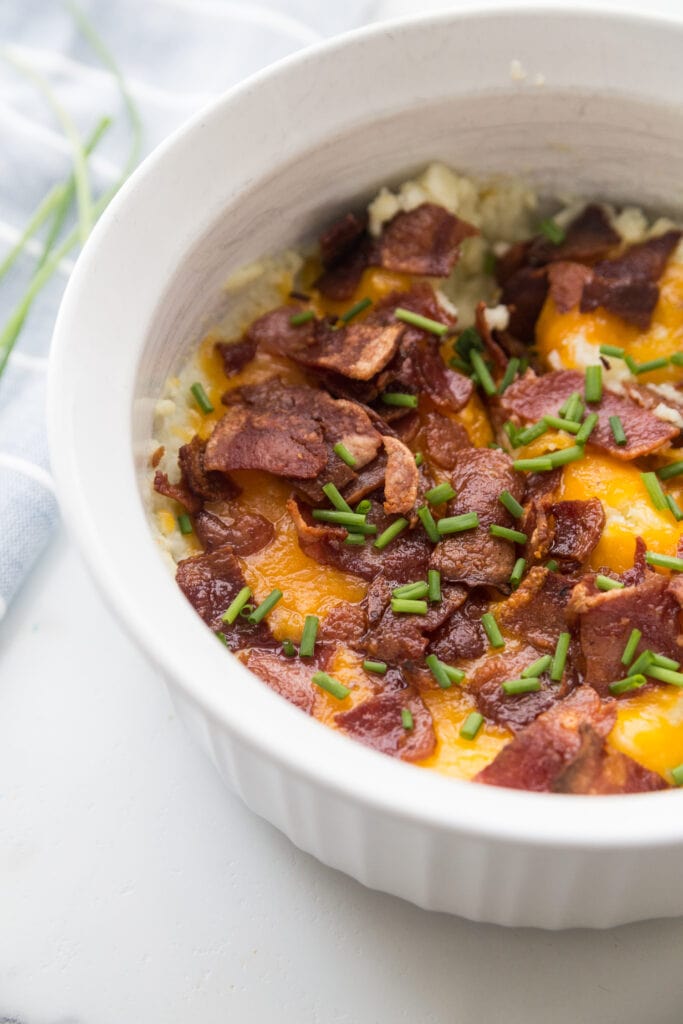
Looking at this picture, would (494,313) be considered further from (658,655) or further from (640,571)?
(658,655)

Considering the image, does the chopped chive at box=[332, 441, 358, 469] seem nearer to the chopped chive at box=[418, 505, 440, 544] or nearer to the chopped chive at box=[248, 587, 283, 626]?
the chopped chive at box=[418, 505, 440, 544]

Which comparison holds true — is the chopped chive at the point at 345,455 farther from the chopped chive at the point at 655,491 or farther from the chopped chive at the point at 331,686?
the chopped chive at the point at 655,491

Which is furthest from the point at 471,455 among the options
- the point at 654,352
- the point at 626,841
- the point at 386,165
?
the point at 626,841

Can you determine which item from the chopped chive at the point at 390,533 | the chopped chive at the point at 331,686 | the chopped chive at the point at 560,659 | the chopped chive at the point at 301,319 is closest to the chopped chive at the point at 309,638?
the chopped chive at the point at 331,686

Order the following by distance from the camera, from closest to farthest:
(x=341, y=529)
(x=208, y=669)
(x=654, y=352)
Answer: (x=208, y=669)
(x=341, y=529)
(x=654, y=352)

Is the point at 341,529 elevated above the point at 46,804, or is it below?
above

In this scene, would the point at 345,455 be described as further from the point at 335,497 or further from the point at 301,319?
the point at 301,319

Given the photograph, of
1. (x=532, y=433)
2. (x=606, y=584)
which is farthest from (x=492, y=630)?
(x=532, y=433)
